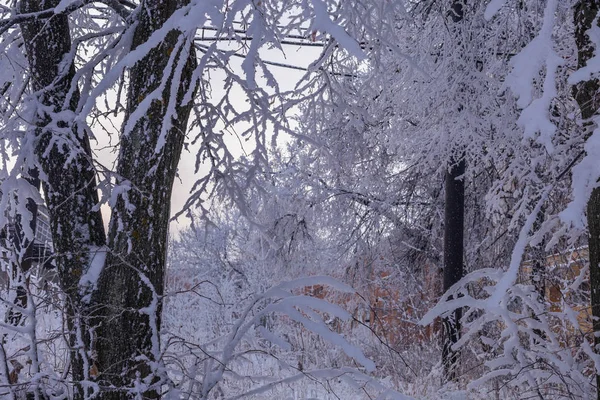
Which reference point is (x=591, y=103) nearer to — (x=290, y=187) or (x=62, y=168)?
(x=62, y=168)

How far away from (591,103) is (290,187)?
739 cm

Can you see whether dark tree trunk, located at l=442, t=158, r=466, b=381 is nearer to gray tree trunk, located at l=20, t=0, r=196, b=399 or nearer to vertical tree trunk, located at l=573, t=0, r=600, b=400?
vertical tree trunk, located at l=573, t=0, r=600, b=400

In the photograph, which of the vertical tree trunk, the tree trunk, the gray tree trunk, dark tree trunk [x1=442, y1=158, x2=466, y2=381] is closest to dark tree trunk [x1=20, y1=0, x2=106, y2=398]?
the gray tree trunk

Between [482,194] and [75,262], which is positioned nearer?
[75,262]

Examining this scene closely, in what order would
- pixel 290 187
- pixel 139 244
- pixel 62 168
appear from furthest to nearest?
pixel 290 187
pixel 62 168
pixel 139 244

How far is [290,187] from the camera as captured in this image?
10930 mm

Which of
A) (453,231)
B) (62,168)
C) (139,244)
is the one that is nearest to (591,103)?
(139,244)

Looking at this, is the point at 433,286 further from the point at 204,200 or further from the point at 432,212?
the point at 204,200

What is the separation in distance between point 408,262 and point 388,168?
1.89 metres

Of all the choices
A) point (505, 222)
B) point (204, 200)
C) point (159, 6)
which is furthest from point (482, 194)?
point (159, 6)

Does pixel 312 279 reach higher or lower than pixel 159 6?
lower

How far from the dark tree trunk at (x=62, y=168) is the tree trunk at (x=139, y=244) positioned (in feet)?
0.78

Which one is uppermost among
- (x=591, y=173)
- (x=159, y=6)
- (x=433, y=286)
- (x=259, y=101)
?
(x=159, y=6)

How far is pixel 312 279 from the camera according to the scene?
342 centimetres
